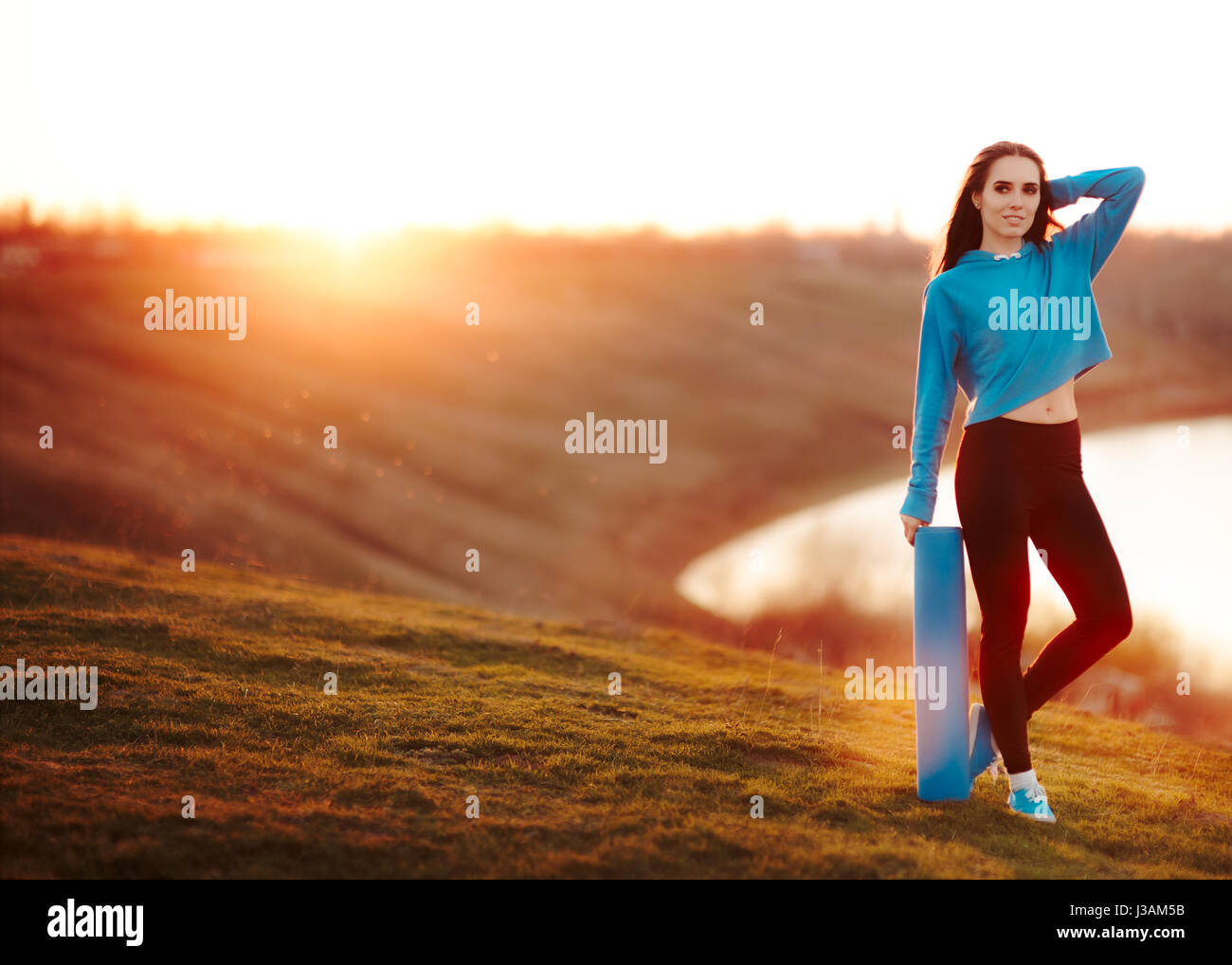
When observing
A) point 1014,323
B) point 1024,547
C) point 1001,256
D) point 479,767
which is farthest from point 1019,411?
point 479,767

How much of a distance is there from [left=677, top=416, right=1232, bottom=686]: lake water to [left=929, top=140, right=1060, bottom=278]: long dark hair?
682cm

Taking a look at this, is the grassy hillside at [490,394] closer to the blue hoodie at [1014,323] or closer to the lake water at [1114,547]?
the lake water at [1114,547]

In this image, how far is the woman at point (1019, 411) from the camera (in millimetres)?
4488

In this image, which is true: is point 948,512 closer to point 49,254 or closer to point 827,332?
point 827,332

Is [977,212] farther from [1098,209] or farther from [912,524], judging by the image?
[912,524]

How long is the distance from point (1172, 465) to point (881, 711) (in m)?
16.1

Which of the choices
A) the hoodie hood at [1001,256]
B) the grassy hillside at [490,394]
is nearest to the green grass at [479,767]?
the hoodie hood at [1001,256]

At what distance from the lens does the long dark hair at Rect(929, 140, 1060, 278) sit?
4672mm

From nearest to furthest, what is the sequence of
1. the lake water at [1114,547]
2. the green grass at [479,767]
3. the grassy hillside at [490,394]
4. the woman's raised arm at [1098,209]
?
the green grass at [479,767] < the woman's raised arm at [1098,209] < the lake water at [1114,547] < the grassy hillside at [490,394]

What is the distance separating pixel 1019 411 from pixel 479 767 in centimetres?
305

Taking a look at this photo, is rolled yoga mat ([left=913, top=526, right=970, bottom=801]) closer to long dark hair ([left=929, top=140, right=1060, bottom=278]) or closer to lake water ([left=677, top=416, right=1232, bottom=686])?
long dark hair ([left=929, top=140, right=1060, bottom=278])

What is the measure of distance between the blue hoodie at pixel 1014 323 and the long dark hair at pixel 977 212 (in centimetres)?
6

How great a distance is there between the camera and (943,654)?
477 centimetres
